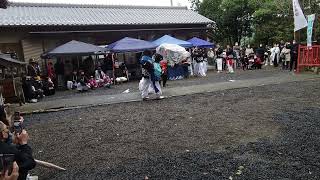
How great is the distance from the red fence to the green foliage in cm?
608

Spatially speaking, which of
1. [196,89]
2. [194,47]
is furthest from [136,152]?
[194,47]

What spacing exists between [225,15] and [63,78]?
14529mm

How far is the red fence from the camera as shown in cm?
1571

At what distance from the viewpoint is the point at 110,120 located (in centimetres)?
884

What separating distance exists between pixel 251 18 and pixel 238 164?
2409cm

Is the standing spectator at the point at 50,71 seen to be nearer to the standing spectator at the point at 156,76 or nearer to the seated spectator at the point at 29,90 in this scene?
the seated spectator at the point at 29,90

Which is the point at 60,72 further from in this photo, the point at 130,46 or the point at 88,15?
the point at 88,15

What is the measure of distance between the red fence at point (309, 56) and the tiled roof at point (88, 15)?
9601 mm

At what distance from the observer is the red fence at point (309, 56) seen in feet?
51.5

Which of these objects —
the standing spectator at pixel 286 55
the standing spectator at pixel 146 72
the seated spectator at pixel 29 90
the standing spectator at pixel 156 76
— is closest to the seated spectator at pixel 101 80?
the seated spectator at pixel 29 90

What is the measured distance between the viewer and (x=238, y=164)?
16.8ft

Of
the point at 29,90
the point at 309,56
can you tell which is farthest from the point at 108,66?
the point at 309,56

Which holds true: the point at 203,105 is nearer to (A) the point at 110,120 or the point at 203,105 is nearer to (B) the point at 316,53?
(A) the point at 110,120

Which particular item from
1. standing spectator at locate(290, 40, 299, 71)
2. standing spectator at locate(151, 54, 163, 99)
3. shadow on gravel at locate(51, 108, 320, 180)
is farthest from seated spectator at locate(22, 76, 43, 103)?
standing spectator at locate(290, 40, 299, 71)
